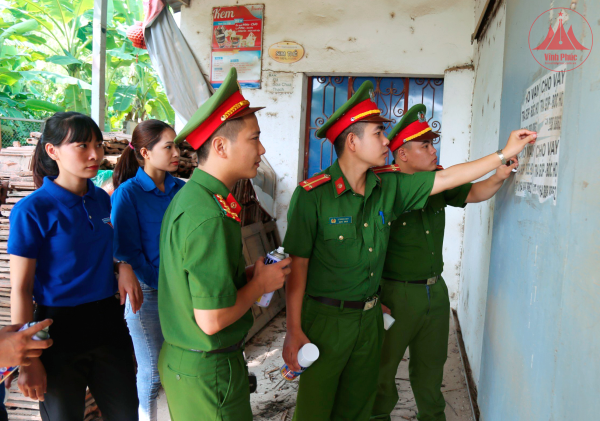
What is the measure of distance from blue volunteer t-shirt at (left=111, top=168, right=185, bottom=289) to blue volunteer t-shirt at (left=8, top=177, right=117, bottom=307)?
0.28m

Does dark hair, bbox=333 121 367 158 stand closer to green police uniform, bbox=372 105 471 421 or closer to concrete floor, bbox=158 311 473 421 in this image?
green police uniform, bbox=372 105 471 421

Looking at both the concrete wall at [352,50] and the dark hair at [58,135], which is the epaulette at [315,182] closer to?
the dark hair at [58,135]

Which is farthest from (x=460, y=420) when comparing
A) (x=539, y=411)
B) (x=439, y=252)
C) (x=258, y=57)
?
(x=258, y=57)

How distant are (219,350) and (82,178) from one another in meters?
0.99

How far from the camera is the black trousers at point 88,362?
5.33ft

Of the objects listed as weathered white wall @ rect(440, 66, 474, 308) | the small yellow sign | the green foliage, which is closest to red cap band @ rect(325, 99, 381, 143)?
weathered white wall @ rect(440, 66, 474, 308)

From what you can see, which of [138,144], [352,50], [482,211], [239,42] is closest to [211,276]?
[138,144]

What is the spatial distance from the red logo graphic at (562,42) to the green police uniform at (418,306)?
91 cm

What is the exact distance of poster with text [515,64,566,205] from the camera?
123 cm

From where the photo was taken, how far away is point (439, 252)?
93.6 inches

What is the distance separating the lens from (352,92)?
475 centimetres

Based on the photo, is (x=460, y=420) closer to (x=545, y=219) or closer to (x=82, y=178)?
(x=545, y=219)

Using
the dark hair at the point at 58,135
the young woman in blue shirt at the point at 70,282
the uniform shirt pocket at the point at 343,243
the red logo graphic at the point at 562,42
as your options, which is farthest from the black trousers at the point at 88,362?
the red logo graphic at the point at 562,42

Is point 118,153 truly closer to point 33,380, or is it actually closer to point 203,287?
point 33,380
